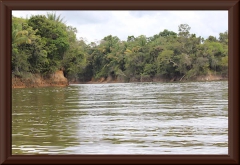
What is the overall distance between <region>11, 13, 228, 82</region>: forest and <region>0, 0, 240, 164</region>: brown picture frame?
34.6m

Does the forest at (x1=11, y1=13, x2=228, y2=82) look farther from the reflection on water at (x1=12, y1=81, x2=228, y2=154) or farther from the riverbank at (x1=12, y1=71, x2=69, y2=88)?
the reflection on water at (x1=12, y1=81, x2=228, y2=154)

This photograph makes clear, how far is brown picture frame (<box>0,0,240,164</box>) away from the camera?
2748 mm

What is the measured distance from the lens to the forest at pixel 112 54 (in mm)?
40125

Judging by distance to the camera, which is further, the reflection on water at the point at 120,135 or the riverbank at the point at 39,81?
the riverbank at the point at 39,81
